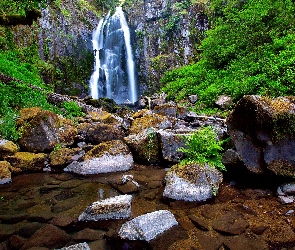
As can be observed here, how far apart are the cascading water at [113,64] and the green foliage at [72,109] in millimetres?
10913

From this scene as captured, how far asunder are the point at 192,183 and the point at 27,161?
4.33m

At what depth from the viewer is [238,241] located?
11.5ft

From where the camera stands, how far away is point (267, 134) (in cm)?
500

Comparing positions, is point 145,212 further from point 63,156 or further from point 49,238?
point 63,156

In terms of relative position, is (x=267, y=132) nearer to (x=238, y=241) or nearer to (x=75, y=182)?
(x=238, y=241)

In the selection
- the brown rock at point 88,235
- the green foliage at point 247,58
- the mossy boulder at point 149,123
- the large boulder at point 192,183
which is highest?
the green foliage at point 247,58

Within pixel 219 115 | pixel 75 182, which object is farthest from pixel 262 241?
pixel 219 115

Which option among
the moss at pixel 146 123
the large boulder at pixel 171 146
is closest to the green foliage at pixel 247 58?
the moss at pixel 146 123

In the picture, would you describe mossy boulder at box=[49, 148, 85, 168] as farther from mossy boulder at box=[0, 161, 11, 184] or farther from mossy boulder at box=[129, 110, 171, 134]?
mossy boulder at box=[129, 110, 171, 134]

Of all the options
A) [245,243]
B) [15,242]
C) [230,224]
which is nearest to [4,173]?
[15,242]

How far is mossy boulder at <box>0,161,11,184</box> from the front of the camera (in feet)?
19.4

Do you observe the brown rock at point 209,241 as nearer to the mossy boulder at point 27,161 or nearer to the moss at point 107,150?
the moss at point 107,150

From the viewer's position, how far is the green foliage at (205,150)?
17.9 ft

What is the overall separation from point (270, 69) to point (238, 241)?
10.2 meters
